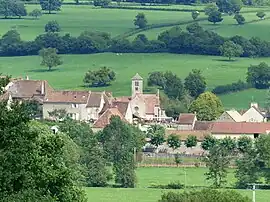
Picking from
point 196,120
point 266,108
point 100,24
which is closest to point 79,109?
point 196,120

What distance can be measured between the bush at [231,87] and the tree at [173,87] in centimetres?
339

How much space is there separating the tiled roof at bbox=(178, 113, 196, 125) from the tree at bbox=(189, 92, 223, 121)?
8.98 feet

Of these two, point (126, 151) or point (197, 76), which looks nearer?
point (126, 151)

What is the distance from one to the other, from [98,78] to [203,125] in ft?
89.9

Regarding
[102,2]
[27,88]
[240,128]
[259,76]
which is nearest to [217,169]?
[240,128]

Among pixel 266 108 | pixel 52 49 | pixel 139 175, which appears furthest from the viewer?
pixel 52 49

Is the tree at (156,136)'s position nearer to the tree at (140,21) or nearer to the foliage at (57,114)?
the foliage at (57,114)

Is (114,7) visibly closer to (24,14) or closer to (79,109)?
(24,14)

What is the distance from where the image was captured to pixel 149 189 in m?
52.8

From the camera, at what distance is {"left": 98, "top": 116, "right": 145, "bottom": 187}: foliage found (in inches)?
2224

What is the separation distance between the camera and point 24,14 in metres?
156

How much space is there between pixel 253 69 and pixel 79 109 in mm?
23265

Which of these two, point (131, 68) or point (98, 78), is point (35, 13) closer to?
point (131, 68)

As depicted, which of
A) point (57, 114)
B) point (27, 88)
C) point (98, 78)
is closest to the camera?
point (57, 114)
